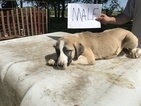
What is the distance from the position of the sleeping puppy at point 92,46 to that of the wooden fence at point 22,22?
4.27 meters

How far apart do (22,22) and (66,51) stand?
504cm

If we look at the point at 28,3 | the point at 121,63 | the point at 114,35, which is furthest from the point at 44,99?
the point at 28,3

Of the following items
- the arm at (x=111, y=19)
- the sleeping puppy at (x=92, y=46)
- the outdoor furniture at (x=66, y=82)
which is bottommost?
the outdoor furniture at (x=66, y=82)

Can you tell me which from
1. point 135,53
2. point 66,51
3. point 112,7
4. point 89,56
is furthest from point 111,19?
point 112,7

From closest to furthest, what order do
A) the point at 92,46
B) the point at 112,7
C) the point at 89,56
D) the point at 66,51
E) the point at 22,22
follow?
the point at 66,51 → the point at 89,56 → the point at 92,46 → the point at 22,22 → the point at 112,7

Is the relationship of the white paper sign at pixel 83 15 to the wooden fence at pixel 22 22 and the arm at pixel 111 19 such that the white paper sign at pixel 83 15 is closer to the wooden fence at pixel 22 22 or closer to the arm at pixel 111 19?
the arm at pixel 111 19

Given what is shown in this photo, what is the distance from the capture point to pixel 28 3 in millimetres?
11117

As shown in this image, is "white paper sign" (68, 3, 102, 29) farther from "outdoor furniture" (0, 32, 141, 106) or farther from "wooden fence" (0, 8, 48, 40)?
"wooden fence" (0, 8, 48, 40)

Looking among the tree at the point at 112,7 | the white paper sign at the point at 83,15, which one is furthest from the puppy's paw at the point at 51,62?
the tree at the point at 112,7

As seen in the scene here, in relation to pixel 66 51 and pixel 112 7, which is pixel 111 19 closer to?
pixel 66 51

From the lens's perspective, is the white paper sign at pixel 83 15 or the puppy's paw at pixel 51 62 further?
the white paper sign at pixel 83 15

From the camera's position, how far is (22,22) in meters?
6.70

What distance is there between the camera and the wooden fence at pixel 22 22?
6387mm

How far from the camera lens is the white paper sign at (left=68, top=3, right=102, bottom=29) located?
248 centimetres
